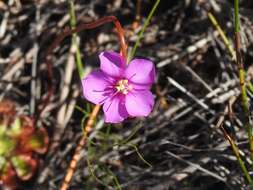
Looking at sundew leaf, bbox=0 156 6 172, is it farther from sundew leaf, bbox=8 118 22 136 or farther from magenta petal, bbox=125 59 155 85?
magenta petal, bbox=125 59 155 85

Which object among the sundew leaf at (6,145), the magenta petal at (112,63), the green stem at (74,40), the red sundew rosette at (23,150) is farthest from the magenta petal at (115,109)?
the sundew leaf at (6,145)

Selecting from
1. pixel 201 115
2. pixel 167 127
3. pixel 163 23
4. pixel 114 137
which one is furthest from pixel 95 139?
pixel 163 23

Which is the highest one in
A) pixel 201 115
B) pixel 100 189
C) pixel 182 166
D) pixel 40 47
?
pixel 40 47

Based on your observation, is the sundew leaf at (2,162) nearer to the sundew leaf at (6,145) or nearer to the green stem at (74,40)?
the sundew leaf at (6,145)

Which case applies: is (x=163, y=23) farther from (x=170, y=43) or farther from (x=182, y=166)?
(x=182, y=166)

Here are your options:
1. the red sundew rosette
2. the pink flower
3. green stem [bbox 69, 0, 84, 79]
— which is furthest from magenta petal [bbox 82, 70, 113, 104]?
the red sundew rosette

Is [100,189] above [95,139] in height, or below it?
below
